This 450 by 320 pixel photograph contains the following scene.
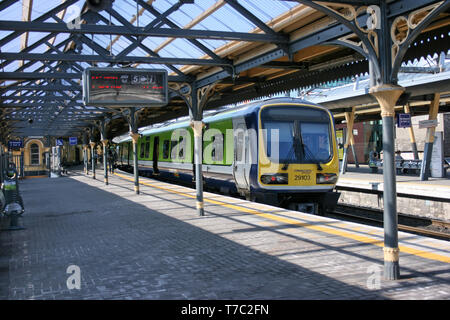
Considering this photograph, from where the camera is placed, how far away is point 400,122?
1698cm

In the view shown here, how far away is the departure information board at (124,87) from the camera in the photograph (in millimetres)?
8625

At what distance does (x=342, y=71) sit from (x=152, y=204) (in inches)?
257

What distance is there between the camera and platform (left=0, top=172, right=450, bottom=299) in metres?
4.95

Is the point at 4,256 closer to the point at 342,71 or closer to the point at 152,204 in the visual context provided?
the point at 152,204

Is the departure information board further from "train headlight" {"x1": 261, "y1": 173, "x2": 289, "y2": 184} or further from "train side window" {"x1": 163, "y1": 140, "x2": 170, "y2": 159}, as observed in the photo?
"train side window" {"x1": 163, "y1": 140, "x2": 170, "y2": 159}

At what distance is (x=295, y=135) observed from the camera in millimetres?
10859

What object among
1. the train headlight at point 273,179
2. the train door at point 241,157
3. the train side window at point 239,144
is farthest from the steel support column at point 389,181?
the train side window at point 239,144

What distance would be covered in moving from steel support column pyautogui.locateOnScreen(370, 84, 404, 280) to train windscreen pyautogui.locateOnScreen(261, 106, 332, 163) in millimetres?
5369

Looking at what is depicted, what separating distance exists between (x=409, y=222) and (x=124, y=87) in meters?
8.54

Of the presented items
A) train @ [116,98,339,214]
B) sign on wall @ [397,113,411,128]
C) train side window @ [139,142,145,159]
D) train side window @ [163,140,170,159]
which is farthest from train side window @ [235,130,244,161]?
train side window @ [139,142,145,159]

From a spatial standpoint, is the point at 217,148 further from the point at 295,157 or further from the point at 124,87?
the point at 124,87

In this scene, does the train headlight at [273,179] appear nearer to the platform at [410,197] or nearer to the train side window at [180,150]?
the platform at [410,197]
